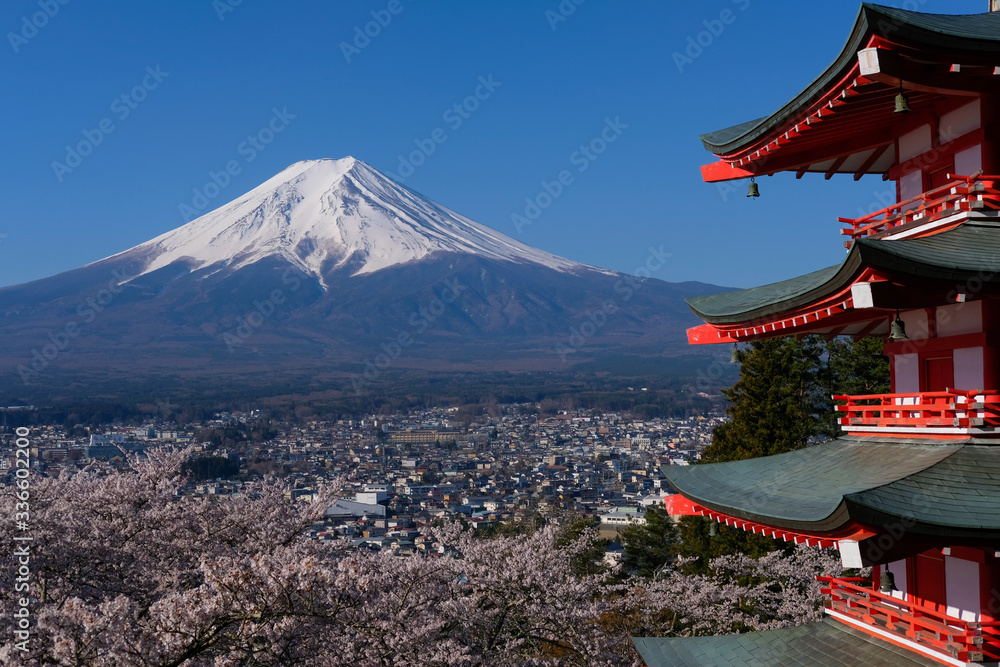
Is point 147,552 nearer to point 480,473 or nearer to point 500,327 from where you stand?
point 480,473

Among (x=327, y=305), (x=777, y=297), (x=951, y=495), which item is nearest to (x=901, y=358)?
(x=777, y=297)

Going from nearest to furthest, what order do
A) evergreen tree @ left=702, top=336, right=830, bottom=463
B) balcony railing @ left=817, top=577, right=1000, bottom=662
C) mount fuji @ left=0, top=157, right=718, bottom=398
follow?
balcony railing @ left=817, top=577, right=1000, bottom=662
evergreen tree @ left=702, top=336, right=830, bottom=463
mount fuji @ left=0, top=157, right=718, bottom=398

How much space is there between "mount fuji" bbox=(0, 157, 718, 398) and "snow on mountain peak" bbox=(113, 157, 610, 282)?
0.34 m

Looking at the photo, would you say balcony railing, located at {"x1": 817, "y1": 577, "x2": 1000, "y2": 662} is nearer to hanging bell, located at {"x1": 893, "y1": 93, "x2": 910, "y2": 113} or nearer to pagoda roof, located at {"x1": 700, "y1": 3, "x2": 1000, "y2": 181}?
hanging bell, located at {"x1": 893, "y1": 93, "x2": 910, "y2": 113}

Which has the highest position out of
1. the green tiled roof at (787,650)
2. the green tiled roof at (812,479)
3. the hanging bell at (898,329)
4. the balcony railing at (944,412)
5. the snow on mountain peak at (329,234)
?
the snow on mountain peak at (329,234)

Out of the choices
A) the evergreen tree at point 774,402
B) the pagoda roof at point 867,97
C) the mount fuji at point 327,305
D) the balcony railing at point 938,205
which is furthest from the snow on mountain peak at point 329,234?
the balcony railing at point 938,205

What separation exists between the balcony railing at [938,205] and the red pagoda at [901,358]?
0.01 meters

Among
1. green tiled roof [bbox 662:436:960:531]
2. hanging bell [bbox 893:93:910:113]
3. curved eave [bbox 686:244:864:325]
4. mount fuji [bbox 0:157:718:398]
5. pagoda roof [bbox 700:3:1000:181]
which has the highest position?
mount fuji [bbox 0:157:718:398]

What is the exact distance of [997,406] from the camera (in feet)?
21.1

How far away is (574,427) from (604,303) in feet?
210

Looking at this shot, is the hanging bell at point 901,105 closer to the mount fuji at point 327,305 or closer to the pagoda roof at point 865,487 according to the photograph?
the pagoda roof at point 865,487

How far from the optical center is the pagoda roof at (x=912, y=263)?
19.2ft

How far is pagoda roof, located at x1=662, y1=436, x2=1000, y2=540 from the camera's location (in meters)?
5.68

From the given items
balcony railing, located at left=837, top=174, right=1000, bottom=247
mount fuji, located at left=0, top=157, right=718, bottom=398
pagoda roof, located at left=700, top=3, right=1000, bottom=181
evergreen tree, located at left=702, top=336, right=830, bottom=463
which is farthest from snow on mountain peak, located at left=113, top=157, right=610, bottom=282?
balcony railing, located at left=837, top=174, right=1000, bottom=247
